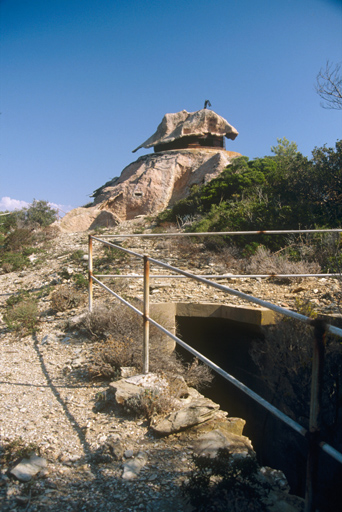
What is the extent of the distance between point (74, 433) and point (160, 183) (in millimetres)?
15600

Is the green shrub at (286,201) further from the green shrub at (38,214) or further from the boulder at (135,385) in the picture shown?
the green shrub at (38,214)

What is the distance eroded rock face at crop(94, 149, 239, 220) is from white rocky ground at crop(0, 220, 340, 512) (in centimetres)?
1185

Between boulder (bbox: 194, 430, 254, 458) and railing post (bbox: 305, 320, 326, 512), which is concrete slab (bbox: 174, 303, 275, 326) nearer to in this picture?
boulder (bbox: 194, 430, 254, 458)

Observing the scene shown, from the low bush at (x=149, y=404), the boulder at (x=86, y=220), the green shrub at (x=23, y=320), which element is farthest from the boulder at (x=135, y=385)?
the boulder at (x=86, y=220)

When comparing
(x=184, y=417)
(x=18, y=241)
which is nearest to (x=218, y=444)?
(x=184, y=417)

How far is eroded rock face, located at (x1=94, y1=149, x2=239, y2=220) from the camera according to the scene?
56.6ft

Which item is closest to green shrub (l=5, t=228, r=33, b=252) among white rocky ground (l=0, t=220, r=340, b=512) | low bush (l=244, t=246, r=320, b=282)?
white rocky ground (l=0, t=220, r=340, b=512)

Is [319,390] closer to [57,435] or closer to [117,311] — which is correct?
[57,435]

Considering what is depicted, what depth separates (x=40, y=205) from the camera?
2305cm

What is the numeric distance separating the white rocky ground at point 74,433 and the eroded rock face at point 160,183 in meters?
11.8

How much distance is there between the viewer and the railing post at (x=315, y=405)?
1.49 meters

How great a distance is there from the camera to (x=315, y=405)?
60.4 inches

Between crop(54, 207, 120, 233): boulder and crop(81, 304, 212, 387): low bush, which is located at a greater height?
crop(54, 207, 120, 233): boulder

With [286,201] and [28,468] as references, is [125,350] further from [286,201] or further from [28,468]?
[286,201]
